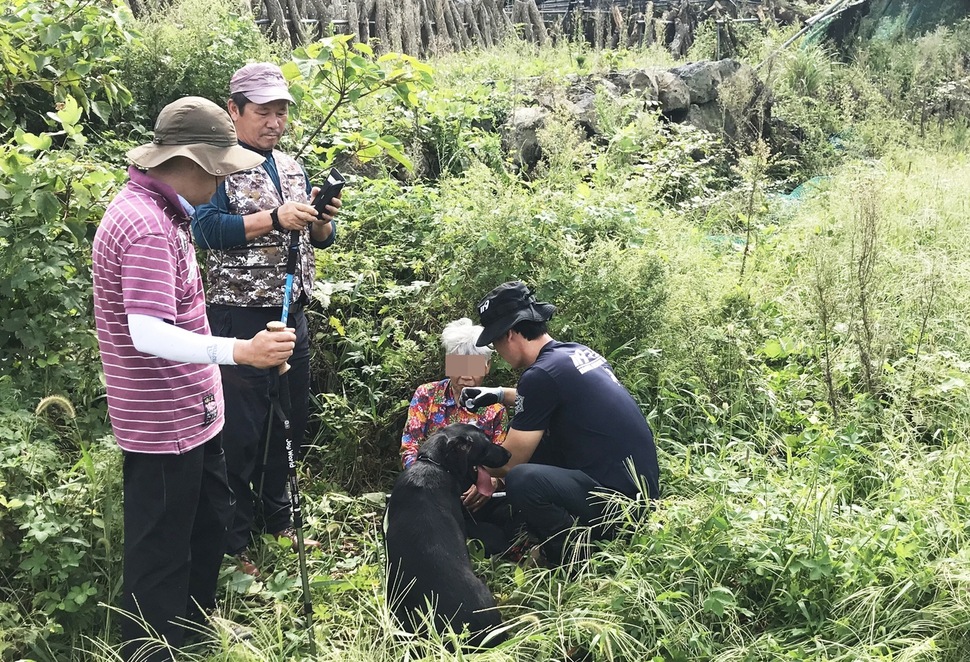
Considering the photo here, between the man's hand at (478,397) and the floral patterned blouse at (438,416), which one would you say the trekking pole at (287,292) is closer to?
the floral patterned blouse at (438,416)

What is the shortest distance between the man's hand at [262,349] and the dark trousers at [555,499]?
1290 millimetres

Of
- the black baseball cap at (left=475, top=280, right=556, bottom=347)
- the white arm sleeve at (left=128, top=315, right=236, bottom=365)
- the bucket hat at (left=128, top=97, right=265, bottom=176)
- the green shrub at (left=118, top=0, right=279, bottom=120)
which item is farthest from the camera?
the green shrub at (left=118, top=0, right=279, bottom=120)

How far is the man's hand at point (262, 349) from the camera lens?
2277 millimetres

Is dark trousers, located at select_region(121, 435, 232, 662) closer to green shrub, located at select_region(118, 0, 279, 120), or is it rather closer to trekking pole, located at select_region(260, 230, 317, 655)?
trekking pole, located at select_region(260, 230, 317, 655)

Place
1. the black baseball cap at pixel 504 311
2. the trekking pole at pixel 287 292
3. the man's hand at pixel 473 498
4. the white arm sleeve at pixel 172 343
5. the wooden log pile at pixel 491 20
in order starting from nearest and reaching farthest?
the white arm sleeve at pixel 172 343, the trekking pole at pixel 287 292, the black baseball cap at pixel 504 311, the man's hand at pixel 473 498, the wooden log pile at pixel 491 20

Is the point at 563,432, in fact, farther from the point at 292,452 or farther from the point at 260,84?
the point at 260,84

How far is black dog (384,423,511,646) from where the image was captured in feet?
8.97

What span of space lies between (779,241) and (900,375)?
1982 millimetres

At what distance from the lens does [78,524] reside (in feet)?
9.66

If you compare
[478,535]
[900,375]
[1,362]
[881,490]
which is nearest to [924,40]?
[900,375]

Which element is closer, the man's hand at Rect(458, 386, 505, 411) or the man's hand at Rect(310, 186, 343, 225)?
the man's hand at Rect(310, 186, 343, 225)

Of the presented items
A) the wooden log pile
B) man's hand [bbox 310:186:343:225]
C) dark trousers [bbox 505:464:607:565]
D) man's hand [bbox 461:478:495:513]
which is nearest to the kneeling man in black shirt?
dark trousers [bbox 505:464:607:565]

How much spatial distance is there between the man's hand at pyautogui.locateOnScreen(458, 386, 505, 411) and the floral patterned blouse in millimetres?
85

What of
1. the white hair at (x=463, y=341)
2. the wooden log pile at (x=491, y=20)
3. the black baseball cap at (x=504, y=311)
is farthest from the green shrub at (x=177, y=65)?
the black baseball cap at (x=504, y=311)
